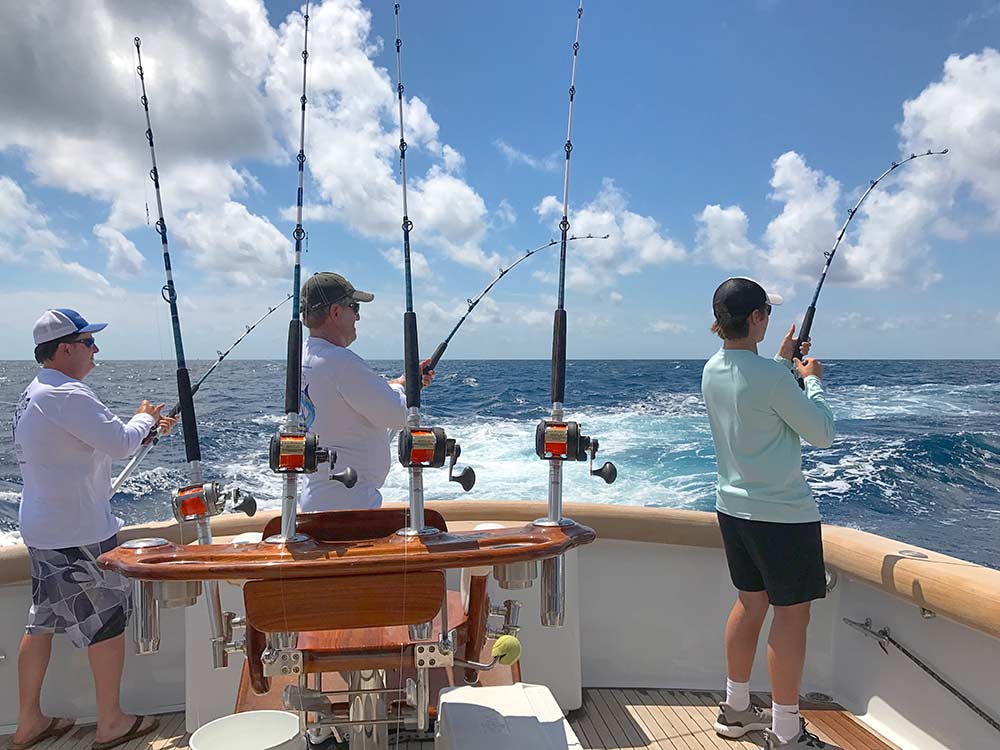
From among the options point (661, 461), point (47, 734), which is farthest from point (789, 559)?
point (661, 461)

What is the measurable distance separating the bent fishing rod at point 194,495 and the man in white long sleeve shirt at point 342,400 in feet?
0.87

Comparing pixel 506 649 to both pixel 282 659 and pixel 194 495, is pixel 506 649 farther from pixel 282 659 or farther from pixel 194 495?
pixel 194 495

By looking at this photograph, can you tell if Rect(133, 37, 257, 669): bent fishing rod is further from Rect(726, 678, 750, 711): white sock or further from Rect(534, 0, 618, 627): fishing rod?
Rect(726, 678, 750, 711): white sock

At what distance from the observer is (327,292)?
1.71 meters

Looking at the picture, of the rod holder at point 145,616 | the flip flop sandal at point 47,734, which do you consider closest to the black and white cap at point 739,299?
the rod holder at point 145,616

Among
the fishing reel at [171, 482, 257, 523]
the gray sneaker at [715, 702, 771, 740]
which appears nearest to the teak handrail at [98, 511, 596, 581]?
the fishing reel at [171, 482, 257, 523]

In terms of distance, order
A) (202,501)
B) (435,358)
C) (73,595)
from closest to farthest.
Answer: (202,501)
(73,595)
(435,358)

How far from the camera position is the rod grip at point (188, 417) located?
5.52ft

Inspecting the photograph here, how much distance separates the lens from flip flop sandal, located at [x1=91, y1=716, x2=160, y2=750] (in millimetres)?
1948

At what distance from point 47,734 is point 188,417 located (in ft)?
3.21

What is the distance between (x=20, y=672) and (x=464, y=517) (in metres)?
1.19

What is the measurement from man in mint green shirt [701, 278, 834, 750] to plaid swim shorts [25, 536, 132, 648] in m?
1.51

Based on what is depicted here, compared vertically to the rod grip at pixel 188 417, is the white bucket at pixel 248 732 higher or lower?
lower

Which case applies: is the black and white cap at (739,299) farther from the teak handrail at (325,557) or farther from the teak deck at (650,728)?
the teak deck at (650,728)
